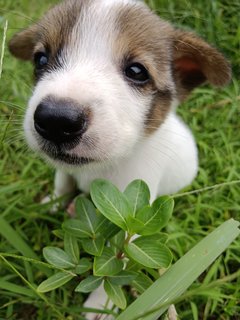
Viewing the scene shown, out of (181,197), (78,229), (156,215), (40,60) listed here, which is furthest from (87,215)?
(181,197)

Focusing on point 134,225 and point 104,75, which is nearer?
point 134,225

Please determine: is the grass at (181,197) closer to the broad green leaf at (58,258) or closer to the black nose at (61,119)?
the broad green leaf at (58,258)

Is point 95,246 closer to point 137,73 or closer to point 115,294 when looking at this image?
point 115,294

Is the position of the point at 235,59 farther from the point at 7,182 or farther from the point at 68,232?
the point at 68,232

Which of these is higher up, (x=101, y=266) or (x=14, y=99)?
(x=101, y=266)

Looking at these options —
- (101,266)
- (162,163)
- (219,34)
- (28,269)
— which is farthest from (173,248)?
(219,34)

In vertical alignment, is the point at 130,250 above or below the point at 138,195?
below

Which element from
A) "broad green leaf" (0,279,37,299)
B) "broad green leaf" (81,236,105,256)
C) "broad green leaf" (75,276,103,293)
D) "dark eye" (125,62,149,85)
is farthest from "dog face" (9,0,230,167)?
"broad green leaf" (0,279,37,299)
